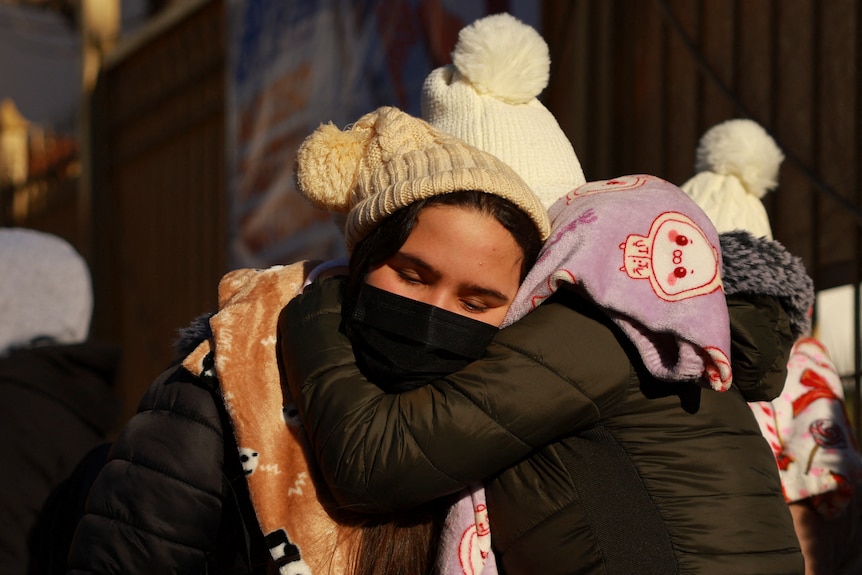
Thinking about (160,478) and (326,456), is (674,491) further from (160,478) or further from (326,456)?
(160,478)

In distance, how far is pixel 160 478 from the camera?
5.61ft

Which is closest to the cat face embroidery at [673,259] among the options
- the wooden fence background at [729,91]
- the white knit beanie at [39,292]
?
the white knit beanie at [39,292]

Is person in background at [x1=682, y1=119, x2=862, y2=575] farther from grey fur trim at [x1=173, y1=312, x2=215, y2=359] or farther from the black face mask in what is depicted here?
grey fur trim at [x1=173, y1=312, x2=215, y2=359]

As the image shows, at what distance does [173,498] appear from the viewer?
1.71 metres

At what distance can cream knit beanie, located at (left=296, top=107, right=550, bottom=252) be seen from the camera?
1606 mm

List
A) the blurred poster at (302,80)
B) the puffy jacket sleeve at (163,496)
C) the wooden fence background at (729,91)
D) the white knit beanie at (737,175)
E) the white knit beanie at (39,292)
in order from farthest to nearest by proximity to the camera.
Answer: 1. the blurred poster at (302,80)
2. the wooden fence background at (729,91)
3. the white knit beanie at (39,292)
4. the white knit beanie at (737,175)
5. the puffy jacket sleeve at (163,496)

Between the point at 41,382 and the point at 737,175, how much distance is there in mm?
1691

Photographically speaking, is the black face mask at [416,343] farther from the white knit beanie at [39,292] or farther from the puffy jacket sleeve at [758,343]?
the white knit beanie at [39,292]

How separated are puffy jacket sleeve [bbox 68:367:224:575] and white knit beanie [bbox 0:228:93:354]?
49.3 inches

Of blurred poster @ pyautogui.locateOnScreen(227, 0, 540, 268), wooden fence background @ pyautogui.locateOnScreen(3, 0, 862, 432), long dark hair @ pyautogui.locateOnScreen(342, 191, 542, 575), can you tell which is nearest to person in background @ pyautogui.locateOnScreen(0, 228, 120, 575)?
long dark hair @ pyautogui.locateOnScreen(342, 191, 542, 575)

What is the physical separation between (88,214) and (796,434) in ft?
24.2

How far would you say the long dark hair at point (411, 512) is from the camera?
1.62 m

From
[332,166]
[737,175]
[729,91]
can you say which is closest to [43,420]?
[332,166]

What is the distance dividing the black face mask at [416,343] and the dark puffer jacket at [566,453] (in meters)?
0.04
